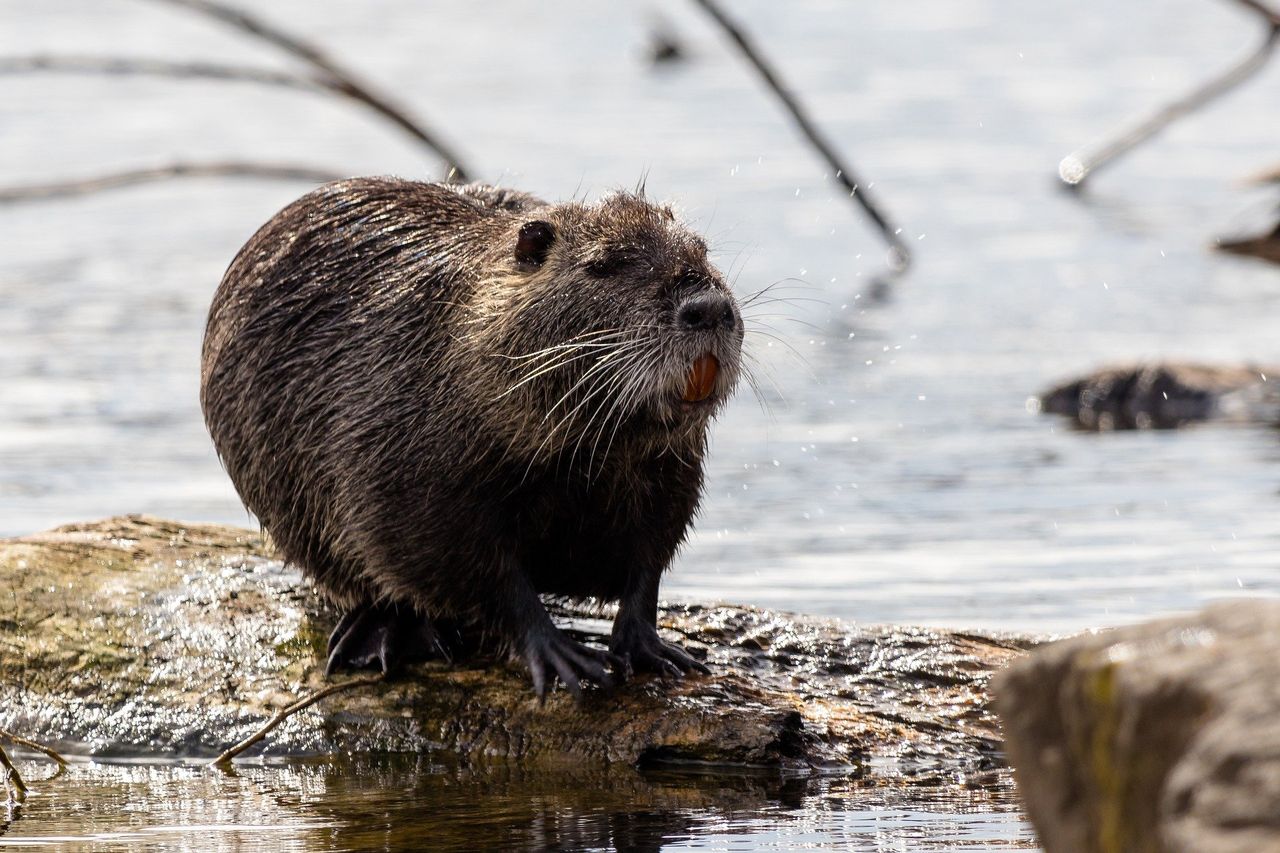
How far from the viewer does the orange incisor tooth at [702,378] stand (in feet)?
16.4

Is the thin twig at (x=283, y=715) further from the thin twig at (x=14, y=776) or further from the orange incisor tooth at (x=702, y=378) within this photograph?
the orange incisor tooth at (x=702, y=378)

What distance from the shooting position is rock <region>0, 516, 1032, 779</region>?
529 cm

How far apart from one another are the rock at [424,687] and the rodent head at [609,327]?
732mm

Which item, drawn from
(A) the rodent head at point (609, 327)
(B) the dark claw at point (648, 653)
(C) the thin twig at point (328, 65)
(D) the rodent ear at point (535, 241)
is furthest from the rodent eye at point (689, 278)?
(C) the thin twig at point (328, 65)

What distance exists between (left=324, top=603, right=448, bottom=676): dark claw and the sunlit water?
429 mm

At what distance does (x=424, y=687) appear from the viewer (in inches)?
222

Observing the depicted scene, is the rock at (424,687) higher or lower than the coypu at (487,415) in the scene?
lower

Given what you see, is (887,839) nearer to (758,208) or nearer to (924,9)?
(758,208)

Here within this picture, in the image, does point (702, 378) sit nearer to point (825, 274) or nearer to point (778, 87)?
point (778, 87)

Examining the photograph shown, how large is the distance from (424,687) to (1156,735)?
127 inches

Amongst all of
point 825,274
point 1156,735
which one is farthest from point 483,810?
point 825,274

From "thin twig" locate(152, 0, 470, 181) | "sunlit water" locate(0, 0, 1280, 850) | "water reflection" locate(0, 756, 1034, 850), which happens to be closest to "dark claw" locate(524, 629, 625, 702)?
"water reflection" locate(0, 756, 1034, 850)

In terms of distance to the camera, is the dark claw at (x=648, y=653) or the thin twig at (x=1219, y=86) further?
the thin twig at (x=1219, y=86)

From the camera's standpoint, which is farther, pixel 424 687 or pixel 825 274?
pixel 825 274
